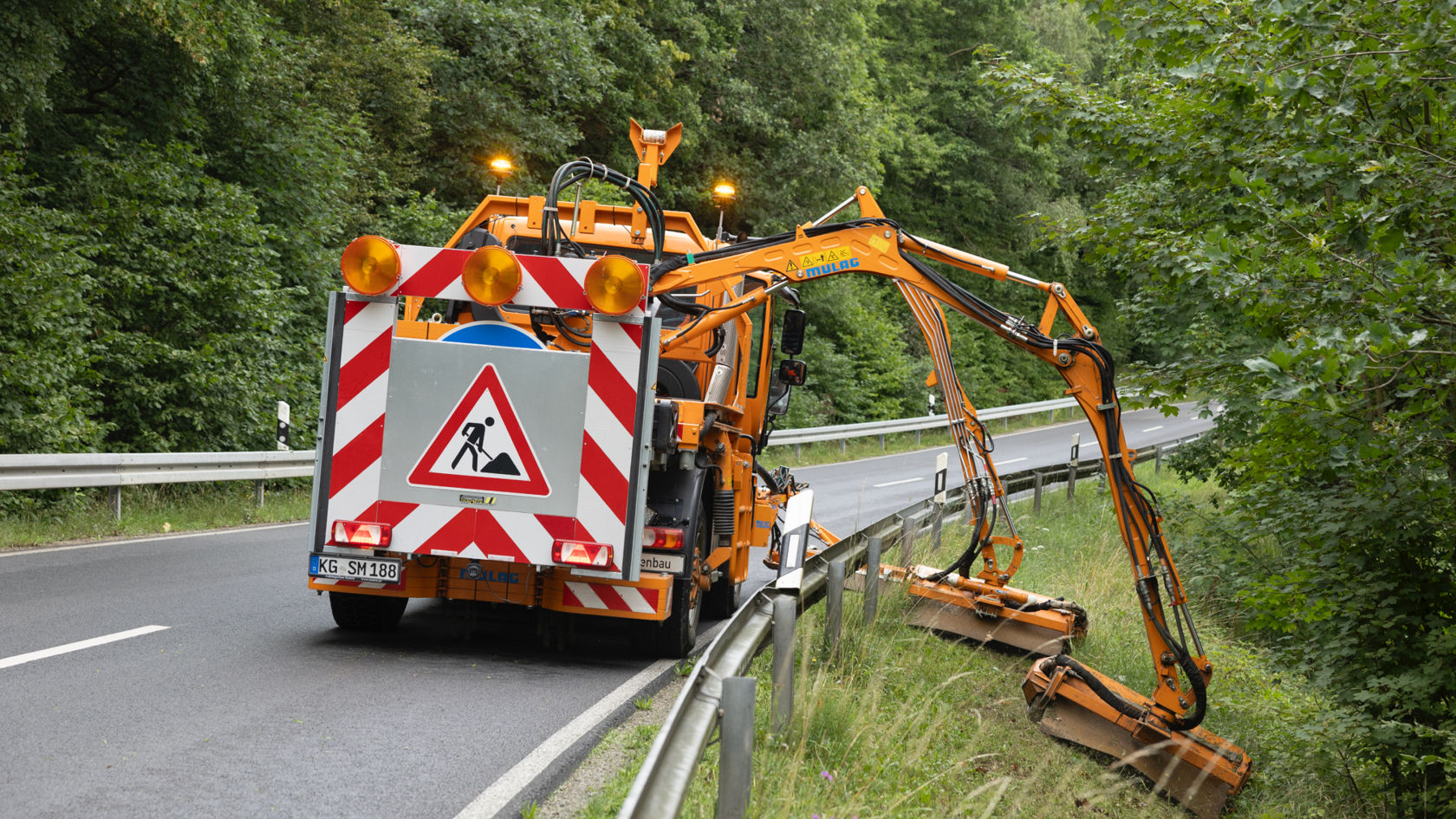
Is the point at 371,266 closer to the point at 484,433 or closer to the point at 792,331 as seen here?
the point at 484,433

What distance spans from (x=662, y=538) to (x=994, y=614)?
2802mm

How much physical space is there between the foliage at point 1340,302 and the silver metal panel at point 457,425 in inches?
136

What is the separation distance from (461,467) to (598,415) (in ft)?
2.60

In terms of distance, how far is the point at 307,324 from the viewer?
17797mm

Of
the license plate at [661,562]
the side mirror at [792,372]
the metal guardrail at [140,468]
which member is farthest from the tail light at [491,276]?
the metal guardrail at [140,468]

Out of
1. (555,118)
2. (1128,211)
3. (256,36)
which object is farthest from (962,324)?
(1128,211)

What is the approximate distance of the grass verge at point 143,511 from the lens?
37.0 ft

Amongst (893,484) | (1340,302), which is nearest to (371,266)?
(1340,302)

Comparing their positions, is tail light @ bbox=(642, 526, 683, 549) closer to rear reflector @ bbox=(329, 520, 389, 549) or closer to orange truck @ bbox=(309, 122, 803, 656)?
orange truck @ bbox=(309, 122, 803, 656)

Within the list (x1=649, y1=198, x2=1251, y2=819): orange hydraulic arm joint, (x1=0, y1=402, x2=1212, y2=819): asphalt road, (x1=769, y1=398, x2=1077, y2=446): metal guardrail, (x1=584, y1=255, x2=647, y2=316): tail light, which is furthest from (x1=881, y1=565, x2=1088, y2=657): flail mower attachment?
(x1=769, y1=398, x2=1077, y2=446): metal guardrail

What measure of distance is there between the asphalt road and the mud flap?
2.36 m

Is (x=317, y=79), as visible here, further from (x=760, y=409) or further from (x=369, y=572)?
(x=369, y=572)

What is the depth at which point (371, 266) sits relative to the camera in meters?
6.66

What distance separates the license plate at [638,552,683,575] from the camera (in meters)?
7.32
